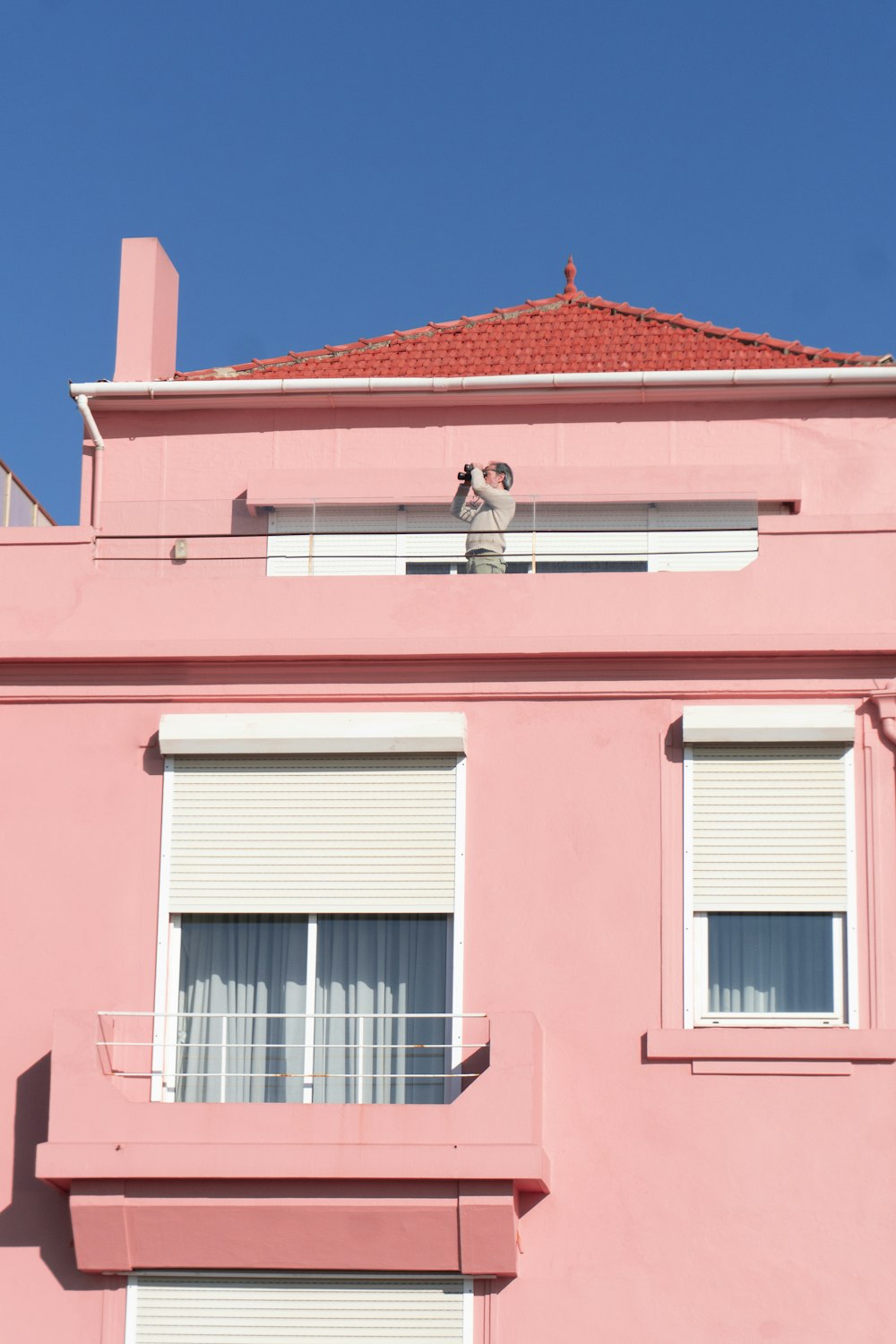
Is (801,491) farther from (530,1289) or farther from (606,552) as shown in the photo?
(530,1289)

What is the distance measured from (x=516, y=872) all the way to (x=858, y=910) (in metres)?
2.30

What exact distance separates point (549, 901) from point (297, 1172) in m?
2.50

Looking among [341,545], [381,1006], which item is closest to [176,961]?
[381,1006]

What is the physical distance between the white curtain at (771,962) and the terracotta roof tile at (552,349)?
636 centimetres

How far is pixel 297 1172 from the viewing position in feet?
44.3

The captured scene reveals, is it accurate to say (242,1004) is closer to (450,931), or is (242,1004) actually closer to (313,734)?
(450,931)

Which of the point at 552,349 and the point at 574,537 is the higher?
the point at 552,349

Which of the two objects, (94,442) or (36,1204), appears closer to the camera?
(36,1204)

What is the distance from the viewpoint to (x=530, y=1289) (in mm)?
13695

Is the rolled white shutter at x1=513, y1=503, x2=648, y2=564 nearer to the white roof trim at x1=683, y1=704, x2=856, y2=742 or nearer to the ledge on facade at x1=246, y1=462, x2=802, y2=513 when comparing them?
the ledge on facade at x1=246, y1=462, x2=802, y2=513

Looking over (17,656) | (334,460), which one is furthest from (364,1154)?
(334,460)

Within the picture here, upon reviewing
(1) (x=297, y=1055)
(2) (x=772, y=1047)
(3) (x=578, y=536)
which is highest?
(3) (x=578, y=536)

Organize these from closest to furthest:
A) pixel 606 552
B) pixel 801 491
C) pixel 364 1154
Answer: pixel 364 1154, pixel 606 552, pixel 801 491

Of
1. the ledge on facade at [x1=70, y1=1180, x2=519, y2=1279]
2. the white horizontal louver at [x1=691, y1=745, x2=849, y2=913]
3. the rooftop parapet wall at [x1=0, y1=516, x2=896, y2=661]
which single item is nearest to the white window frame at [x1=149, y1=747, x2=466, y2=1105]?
the rooftop parapet wall at [x1=0, y1=516, x2=896, y2=661]
